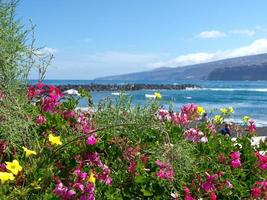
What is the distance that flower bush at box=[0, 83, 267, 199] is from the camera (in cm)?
346

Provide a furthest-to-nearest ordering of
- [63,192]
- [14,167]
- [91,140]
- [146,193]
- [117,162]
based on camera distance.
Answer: [117,162]
[91,140]
[146,193]
[63,192]
[14,167]

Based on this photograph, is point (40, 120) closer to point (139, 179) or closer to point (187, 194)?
point (139, 179)

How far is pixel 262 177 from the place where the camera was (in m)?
4.59

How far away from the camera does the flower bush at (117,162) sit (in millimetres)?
3461

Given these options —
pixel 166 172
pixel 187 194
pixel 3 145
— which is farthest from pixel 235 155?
pixel 3 145

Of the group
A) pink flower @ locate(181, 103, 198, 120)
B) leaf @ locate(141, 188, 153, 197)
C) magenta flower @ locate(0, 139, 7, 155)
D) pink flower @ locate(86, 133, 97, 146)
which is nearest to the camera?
leaf @ locate(141, 188, 153, 197)

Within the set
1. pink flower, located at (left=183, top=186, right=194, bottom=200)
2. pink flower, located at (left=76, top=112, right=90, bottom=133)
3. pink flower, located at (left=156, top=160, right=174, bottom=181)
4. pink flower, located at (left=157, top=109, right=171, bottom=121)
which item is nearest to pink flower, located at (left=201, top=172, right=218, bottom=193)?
pink flower, located at (left=183, top=186, right=194, bottom=200)

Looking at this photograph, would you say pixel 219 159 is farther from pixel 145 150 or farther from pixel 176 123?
pixel 176 123

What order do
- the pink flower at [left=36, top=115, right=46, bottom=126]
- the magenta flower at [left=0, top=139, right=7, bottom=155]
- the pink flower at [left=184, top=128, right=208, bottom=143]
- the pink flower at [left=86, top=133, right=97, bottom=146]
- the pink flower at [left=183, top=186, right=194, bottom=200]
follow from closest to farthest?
the pink flower at [left=183, top=186, right=194, bottom=200], the magenta flower at [left=0, top=139, right=7, bottom=155], the pink flower at [left=86, top=133, right=97, bottom=146], the pink flower at [left=36, top=115, right=46, bottom=126], the pink flower at [left=184, top=128, right=208, bottom=143]

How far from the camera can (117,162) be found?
169 inches

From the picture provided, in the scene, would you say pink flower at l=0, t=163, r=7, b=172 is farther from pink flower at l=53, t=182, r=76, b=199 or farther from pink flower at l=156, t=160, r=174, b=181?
A: pink flower at l=156, t=160, r=174, b=181

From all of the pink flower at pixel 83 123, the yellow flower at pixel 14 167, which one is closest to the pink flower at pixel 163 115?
the pink flower at pixel 83 123

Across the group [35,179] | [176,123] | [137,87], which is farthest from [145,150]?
[137,87]

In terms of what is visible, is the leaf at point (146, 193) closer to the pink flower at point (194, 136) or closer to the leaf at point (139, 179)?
the leaf at point (139, 179)
